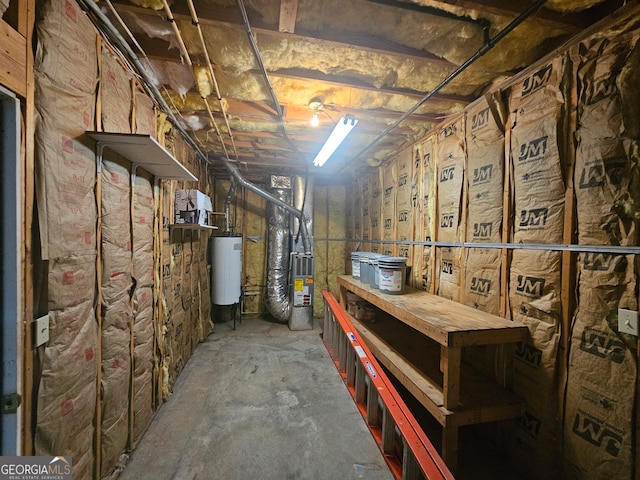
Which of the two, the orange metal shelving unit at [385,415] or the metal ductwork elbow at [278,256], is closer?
the orange metal shelving unit at [385,415]

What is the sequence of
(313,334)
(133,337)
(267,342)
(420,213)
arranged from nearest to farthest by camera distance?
(133,337), (420,213), (267,342), (313,334)

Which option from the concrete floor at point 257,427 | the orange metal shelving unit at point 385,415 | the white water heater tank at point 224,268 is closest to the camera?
the orange metal shelving unit at point 385,415

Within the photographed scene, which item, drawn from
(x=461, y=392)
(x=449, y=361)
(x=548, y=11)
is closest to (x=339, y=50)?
(x=548, y=11)

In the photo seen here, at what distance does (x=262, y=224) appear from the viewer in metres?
4.65

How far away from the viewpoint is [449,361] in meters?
1.40

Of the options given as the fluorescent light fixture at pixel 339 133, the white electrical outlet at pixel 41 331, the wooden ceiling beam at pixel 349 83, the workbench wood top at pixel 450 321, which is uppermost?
the wooden ceiling beam at pixel 349 83

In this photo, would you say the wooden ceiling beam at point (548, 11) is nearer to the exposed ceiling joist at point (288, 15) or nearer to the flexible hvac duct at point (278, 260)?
the exposed ceiling joist at point (288, 15)

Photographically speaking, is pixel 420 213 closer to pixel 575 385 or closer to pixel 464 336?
pixel 464 336

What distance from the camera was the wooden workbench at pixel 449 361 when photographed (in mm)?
1410

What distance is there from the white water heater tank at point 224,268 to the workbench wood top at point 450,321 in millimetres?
2461

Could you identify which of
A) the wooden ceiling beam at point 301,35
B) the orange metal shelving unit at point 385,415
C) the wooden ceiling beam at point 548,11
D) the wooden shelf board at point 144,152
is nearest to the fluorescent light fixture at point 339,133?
the wooden ceiling beam at point 301,35

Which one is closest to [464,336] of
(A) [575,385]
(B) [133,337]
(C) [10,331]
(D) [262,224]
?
(A) [575,385]

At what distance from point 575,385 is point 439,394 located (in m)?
0.66

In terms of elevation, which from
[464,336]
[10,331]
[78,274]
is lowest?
[464,336]
